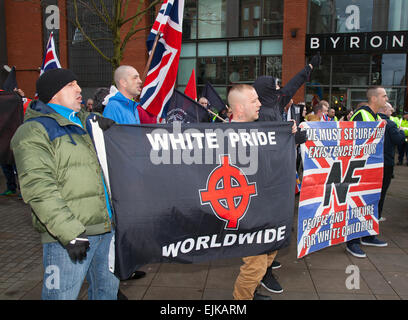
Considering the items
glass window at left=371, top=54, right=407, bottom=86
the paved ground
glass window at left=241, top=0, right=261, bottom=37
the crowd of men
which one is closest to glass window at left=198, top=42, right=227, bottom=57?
glass window at left=241, top=0, right=261, bottom=37

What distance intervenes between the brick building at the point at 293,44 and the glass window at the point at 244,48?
48 millimetres

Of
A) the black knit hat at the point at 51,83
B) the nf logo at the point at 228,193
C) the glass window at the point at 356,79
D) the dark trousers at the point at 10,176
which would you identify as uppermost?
the glass window at the point at 356,79

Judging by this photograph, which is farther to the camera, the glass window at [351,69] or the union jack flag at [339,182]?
the glass window at [351,69]

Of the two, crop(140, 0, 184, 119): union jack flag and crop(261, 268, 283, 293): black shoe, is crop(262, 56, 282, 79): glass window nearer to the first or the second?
crop(140, 0, 184, 119): union jack flag

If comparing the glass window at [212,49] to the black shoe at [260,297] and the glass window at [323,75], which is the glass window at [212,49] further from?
the black shoe at [260,297]

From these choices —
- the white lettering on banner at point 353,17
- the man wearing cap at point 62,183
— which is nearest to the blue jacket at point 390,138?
the man wearing cap at point 62,183

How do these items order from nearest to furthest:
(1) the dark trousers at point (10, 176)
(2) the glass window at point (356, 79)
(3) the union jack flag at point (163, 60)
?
1. (3) the union jack flag at point (163, 60)
2. (1) the dark trousers at point (10, 176)
3. (2) the glass window at point (356, 79)

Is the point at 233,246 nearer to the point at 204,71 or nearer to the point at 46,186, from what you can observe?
the point at 46,186

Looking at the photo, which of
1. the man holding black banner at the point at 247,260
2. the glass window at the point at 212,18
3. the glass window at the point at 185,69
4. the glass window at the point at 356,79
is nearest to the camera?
the man holding black banner at the point at 247,260

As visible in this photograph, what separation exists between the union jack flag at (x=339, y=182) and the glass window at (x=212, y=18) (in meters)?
15.6

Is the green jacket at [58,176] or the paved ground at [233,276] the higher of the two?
the green jacket at [58,176]

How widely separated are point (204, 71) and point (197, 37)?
69.4 inches

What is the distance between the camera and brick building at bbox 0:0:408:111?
17172 mm

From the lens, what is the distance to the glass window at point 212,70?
19359 mm
